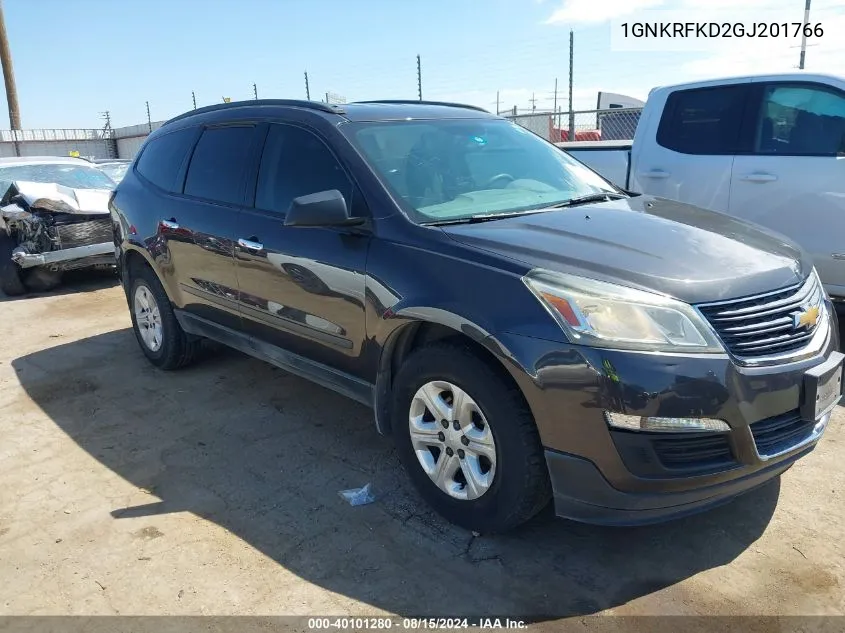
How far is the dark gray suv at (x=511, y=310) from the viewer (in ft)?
8.07

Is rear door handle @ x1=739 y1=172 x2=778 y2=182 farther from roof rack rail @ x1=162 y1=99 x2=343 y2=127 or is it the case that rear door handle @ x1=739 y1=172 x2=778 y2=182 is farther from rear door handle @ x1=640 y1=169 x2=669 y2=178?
roof rack rail @ x1=162 y1=99 x2=343 y2=127

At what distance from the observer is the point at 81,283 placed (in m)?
9.15

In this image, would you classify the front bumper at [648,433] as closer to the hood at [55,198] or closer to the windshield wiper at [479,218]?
the windshield wiper at [479,218]

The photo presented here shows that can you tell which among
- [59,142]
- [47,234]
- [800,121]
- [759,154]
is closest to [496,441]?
[759,154]

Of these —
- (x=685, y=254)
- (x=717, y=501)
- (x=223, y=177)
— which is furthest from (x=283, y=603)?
(x=223, y=177)

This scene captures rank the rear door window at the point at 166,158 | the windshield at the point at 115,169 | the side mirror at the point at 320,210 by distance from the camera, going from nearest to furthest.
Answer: the side mirror at the point at 320,210, the rear door window at the point at 166,158, the windshield at the point at 115,169

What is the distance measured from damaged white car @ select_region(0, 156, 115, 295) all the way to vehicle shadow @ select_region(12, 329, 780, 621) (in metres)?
3.91

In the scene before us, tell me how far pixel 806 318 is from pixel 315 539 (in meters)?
2.24

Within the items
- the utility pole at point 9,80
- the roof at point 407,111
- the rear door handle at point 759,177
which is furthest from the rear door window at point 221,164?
the utility pole at point 9,80

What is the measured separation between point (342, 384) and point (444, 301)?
987 mm

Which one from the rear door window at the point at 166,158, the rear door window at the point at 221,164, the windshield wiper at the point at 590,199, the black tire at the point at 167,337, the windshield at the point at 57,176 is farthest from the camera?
the windshield at the point at 57,176

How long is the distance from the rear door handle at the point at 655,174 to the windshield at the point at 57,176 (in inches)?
276

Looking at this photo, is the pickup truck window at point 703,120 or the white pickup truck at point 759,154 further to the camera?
the pickup truck window at point 703,120

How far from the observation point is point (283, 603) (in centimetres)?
262
